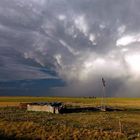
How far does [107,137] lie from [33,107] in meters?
46.9

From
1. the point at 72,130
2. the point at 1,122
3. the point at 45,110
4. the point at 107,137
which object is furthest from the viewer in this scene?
the point at 45,110

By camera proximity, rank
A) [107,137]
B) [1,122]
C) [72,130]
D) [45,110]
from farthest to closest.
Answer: [45,110] → [1,122] → [72,130] → [107,137]

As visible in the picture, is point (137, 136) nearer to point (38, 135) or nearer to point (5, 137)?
point (38, 135)

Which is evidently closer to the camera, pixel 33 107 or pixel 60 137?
pixel 60 137

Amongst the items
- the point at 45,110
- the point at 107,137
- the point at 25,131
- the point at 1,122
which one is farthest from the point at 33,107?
the point at 107,137

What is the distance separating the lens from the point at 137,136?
41.7m

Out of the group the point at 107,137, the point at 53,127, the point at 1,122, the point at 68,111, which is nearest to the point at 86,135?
the point at 107,137

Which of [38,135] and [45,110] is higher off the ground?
[45,110]

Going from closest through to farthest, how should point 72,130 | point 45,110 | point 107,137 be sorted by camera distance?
point 107,137
point 72,130
point 45,110

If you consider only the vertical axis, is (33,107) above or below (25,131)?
above

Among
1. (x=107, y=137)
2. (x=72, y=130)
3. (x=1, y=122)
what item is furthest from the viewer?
(x=1, y=122)

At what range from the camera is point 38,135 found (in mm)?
42656

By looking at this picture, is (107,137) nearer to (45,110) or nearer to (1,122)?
(1,122)

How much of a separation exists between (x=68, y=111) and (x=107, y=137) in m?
42.6
